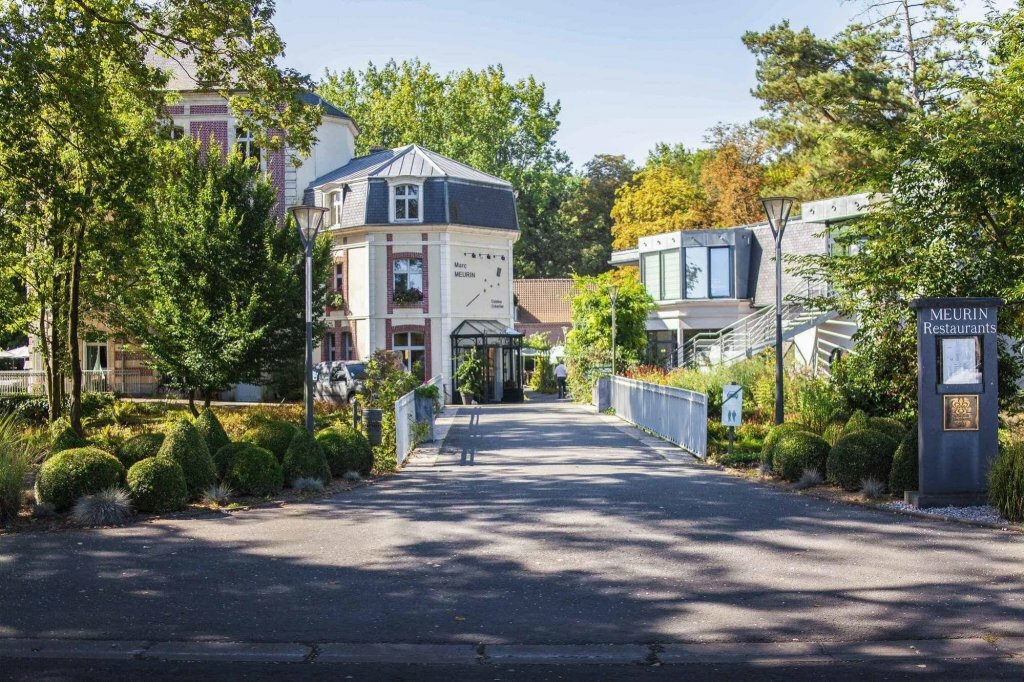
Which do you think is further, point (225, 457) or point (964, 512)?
point (225, 457)

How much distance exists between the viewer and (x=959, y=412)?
1183 centimetres

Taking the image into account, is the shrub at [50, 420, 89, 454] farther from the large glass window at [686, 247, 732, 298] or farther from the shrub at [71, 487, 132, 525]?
the large glass window at [686, 247, 732, 298]

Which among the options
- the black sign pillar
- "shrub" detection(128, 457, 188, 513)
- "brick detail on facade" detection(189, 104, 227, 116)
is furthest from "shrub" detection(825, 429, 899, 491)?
"brick detail on facade" detection(189, 104, 227, 116)

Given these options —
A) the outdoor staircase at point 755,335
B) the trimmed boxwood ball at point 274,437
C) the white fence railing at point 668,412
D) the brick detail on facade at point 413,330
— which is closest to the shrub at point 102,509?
the trimmed boxwood ball at point 274,437

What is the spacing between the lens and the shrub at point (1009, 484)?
35.1 feet

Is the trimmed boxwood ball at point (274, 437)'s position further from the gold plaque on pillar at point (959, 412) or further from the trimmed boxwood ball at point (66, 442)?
the gold plaque on pillar at point (959, 412)

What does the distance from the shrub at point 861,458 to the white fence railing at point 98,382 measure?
1094 inches

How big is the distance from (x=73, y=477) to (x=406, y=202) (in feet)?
109

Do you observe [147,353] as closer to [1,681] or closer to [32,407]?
[32,407]

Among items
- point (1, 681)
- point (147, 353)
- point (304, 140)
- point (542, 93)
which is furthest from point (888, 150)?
point (542, 93)

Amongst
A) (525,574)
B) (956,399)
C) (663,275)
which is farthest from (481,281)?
(525,574)

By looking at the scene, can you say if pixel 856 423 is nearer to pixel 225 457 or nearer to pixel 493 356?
pixel 225 457

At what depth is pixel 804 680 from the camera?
598 centimetres

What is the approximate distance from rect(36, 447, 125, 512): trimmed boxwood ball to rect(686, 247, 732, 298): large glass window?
36.0m
